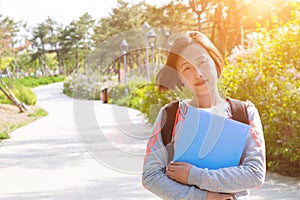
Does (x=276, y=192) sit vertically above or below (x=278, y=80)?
below

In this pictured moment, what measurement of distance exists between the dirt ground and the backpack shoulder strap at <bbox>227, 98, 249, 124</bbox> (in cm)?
1179

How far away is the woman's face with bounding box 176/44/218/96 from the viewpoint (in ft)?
5.09

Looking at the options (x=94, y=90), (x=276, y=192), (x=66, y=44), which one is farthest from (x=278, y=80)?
(x=66, y=44)

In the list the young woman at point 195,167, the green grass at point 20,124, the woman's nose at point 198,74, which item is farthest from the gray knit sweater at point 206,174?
the green grass at point 20,124

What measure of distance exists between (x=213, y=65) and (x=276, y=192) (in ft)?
12.9

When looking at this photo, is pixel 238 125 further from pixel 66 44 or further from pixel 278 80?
pixel 66 44

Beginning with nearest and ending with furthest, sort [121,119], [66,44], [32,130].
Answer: [121,119]
[32,130]
[66,44]

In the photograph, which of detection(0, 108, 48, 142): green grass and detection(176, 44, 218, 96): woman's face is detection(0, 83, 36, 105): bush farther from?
detection(176, 44, 218, 96): woman's face

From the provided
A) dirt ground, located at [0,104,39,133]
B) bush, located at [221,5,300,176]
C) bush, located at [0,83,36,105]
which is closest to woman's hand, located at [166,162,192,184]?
bush, located at [221,5,300,176]

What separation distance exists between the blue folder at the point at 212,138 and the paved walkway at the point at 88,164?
0.61 ft

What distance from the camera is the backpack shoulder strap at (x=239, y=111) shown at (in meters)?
1.57

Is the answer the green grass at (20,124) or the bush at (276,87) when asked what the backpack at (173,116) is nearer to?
the bush at (276,87)

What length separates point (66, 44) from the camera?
58.4 metres

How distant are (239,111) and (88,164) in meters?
5.85
